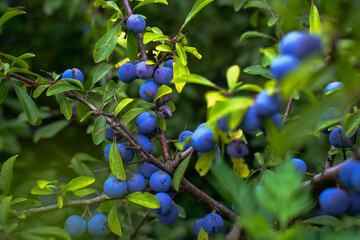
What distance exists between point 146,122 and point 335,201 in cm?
63

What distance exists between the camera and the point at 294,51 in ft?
2.42

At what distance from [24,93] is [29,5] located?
7.00ft

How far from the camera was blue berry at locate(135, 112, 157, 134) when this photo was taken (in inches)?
46.9

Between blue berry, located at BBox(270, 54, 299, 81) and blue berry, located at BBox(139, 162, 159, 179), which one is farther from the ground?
blue berry, located at BBox(270, 54, 299, 81)

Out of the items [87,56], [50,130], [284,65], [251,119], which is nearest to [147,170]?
[251,119]

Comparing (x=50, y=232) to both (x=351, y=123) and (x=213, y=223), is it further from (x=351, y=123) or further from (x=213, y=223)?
(x=351, y=123)

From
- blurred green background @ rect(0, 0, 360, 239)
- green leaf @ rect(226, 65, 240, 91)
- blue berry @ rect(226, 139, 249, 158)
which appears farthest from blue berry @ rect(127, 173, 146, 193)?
blurred green background @ rect(0, 0, 360, 239)

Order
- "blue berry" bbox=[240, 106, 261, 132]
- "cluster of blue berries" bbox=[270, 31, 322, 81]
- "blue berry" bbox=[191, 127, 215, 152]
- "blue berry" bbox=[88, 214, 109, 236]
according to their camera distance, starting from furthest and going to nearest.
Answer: "blue berry" bbox=[88, 214, 109, 236], "blue berry" bbox=[191, 127, 215, 152], "blue berry" bbox=[240, 106, 261, 132], "cluster of blue berries" bbox=[270, 31, 322, 81]

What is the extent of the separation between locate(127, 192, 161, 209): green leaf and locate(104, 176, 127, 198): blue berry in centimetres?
3

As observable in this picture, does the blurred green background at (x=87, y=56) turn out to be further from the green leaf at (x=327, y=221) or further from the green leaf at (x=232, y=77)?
the green leaf at (x=232, y=77)

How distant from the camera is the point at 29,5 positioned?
3.04m

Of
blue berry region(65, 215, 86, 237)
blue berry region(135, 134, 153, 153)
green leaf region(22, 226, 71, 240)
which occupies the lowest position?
blue berry region(65, 215, 86, 237)

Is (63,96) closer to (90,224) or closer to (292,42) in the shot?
(90,224)

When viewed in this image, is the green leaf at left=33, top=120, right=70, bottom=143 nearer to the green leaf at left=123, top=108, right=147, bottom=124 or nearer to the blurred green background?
the blurred green background
